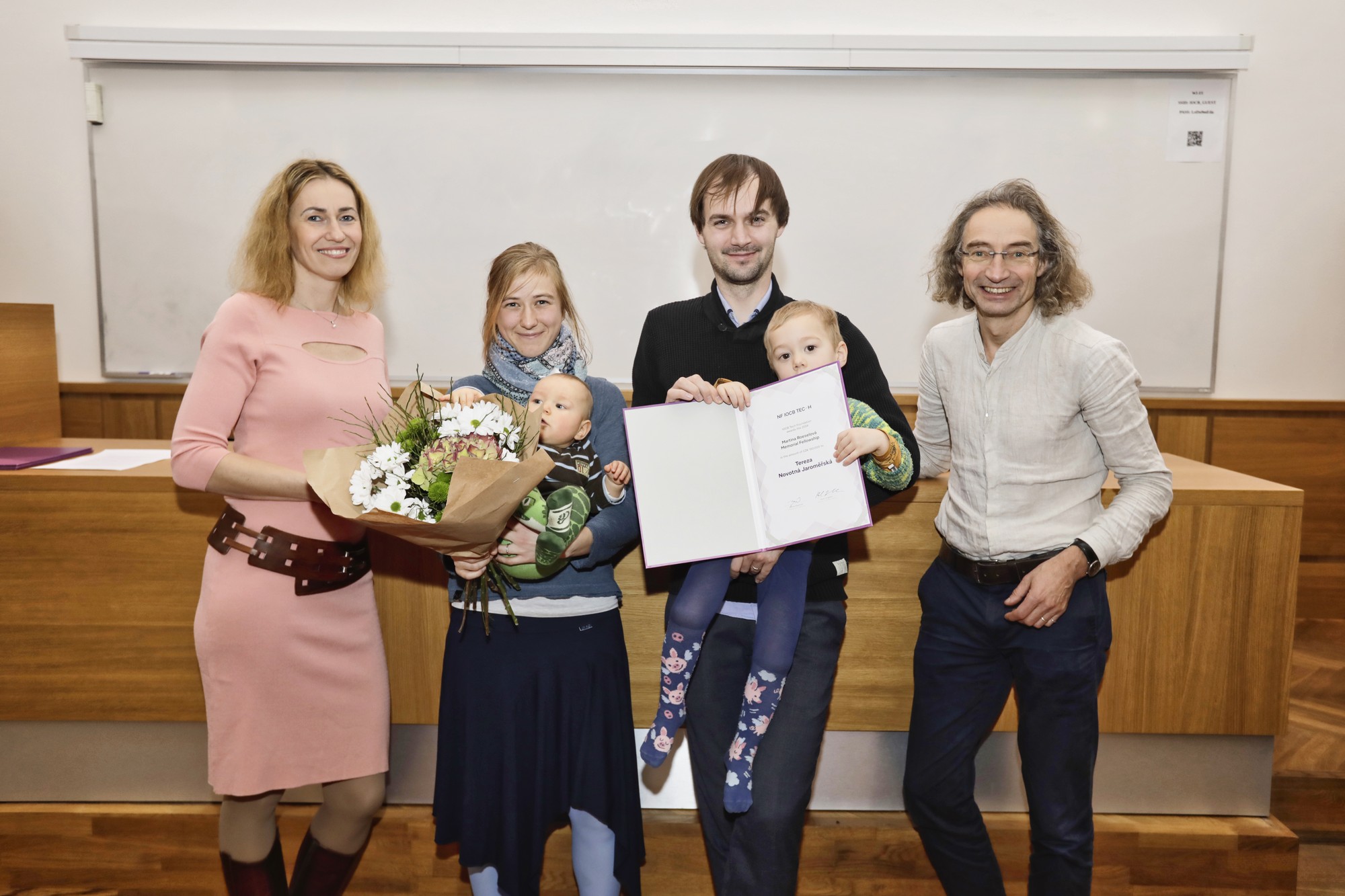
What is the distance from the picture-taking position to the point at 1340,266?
3.77 metres

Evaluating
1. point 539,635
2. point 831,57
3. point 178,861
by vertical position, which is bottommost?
point 178,861

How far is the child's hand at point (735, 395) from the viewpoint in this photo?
168 cm

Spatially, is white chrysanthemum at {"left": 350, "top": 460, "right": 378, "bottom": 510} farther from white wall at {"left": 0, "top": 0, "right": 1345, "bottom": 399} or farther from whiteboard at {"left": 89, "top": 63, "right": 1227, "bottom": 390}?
white wall at {"left": 0, "top": 0, "right": 1345, "bottom": 399}

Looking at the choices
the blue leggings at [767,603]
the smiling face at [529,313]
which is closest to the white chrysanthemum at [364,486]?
the smiling face at [529,313]

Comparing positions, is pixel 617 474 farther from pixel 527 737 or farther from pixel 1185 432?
pixel 1185 432

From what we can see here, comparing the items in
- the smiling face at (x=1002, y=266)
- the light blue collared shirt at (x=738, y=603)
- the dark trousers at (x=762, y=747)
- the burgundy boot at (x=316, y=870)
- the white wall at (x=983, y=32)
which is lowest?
the burgundy boot at (x=316, y=870)

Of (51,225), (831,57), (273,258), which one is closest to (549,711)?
(273,258)

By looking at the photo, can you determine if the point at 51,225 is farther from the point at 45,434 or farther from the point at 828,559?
the point at 828,559

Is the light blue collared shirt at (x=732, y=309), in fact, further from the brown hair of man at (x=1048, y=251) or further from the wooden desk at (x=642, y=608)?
the wooden desk at (x=642, y=608)

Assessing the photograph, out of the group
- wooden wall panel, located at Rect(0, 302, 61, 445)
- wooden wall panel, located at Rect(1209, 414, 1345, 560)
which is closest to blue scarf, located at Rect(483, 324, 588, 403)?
wooden wall panel, located at Rect(0, 302, 61, 445)

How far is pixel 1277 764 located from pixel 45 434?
4.32 m

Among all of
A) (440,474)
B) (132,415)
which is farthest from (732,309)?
(132,415)

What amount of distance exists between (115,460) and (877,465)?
221 cm

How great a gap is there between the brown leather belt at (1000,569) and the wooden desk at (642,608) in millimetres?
339
